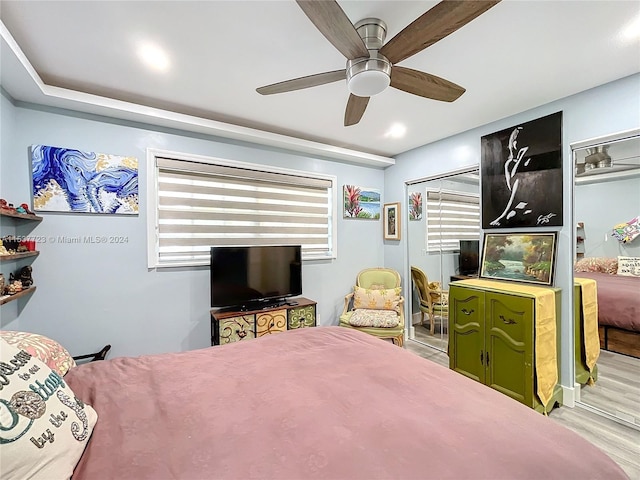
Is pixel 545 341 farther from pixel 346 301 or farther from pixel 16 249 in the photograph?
pixel 16 249

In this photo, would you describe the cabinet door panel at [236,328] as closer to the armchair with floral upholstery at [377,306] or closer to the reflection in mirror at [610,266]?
the armchair with floral upholstery at [377,306]

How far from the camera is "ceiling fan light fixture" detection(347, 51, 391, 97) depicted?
159cm

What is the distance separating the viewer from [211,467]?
85 cm

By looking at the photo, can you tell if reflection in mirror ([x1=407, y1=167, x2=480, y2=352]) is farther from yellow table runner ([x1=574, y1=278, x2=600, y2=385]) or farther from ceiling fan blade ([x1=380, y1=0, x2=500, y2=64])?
ceiling fan blade ([x1=380, y1=0, x2=500, y2=64])

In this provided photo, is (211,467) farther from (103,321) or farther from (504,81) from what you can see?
(504,81)

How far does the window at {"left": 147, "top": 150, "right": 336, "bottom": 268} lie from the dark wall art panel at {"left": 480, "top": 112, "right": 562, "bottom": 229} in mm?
1823

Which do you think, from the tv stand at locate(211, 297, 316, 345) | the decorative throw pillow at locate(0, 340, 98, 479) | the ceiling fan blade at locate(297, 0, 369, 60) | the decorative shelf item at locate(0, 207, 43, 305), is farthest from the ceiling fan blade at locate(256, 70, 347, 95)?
the tv stand at locate(211, 297, 316, 345)

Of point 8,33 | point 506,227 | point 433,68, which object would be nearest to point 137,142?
point 8,33

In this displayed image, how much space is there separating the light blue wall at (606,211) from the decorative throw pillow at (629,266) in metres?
0.04

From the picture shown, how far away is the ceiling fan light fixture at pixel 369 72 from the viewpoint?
1.59m

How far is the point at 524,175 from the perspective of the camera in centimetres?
271

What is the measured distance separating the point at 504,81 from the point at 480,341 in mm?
2229

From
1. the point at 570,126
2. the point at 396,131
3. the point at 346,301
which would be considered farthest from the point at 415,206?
the point at 570,126

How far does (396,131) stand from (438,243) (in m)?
1.52
